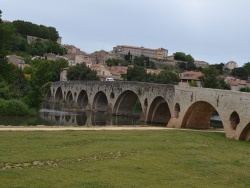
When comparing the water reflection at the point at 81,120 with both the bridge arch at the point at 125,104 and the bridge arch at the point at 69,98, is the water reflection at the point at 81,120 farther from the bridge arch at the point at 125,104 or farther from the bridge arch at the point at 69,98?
the bridge arch at the point at 69,98

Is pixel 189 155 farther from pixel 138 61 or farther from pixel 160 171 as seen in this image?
pixel 138 61

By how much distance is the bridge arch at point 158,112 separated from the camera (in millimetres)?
60438

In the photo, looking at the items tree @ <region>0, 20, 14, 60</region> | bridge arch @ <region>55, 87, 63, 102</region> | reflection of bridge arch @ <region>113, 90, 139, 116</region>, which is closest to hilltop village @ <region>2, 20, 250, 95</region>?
bridge arch @ <region>55, 87, 63, 102</region>

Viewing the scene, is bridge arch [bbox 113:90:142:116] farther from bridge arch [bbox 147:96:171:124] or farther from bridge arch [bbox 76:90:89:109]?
bridge arch [bbox 76:90:89:109]

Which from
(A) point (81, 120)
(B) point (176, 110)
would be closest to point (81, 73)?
(A) point (81, 120)

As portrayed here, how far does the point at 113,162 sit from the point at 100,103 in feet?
210

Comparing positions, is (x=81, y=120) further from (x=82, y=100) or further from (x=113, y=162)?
(x=113, y=162)

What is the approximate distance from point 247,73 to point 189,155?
143 meters

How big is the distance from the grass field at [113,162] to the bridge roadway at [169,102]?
28.7 ft

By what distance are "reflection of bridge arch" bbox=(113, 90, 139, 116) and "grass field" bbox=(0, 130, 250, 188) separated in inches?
1622

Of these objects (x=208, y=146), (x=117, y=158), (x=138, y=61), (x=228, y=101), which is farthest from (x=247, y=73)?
(x=117, y=158)

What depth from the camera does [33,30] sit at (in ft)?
567

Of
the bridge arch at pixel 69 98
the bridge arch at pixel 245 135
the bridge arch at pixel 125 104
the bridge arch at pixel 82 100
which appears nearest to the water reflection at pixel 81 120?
the bridge arch at pixel 125 104

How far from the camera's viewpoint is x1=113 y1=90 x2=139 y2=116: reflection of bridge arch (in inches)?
2832
